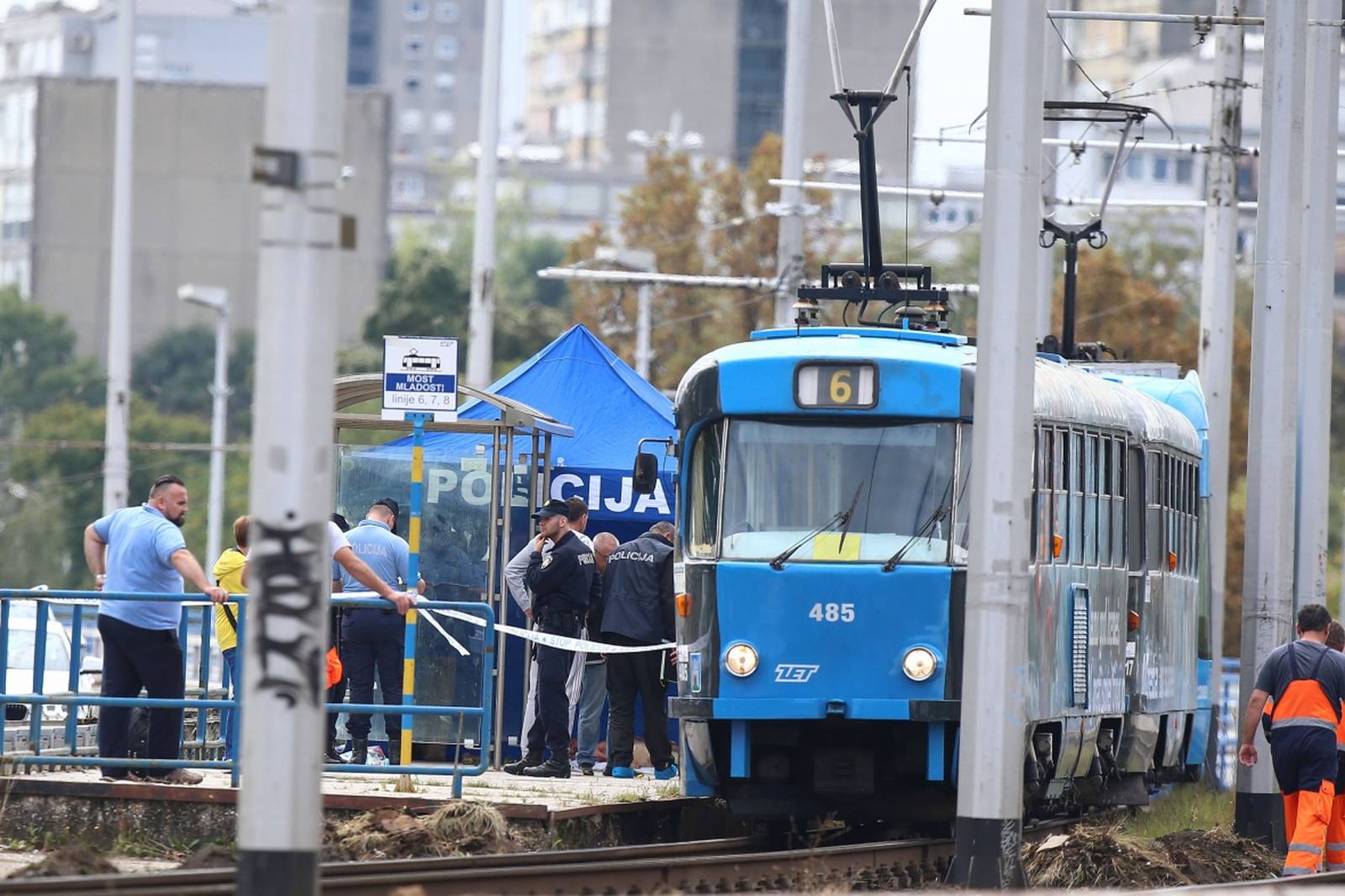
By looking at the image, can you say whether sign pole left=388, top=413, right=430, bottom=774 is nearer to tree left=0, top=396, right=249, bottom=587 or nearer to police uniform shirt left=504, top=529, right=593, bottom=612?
police uniform shirt left=504, top=529, right=593, bottom=612

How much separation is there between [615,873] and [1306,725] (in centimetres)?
491

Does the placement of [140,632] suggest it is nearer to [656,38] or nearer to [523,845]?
[523,845]

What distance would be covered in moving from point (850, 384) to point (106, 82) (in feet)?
270

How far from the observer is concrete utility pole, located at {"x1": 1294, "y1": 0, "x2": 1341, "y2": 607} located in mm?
18766

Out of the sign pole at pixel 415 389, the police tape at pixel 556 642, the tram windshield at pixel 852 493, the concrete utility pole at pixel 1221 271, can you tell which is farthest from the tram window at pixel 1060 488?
the concrete utility pole at pixel 1221 271

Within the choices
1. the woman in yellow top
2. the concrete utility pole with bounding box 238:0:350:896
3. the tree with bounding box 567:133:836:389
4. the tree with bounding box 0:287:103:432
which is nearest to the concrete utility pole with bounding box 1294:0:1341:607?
the woman in yellow top

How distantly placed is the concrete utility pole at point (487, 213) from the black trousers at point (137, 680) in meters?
15.2

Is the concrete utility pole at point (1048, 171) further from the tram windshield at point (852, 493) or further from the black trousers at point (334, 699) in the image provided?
the tram windshield at point (852, 493)

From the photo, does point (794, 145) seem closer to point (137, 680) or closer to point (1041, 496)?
point (1041, 496)

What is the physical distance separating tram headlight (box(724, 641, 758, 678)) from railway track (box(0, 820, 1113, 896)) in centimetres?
102

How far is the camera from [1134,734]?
56.9 feet

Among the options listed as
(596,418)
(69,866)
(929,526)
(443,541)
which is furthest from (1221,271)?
(69,866)

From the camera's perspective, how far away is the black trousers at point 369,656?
1587 cm

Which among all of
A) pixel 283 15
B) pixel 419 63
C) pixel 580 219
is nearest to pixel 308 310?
pixel 283 15
